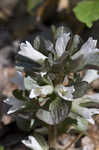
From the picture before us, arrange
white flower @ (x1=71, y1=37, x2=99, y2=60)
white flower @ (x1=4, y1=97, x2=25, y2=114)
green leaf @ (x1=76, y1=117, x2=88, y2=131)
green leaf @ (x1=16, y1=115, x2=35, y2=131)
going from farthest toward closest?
green leaf @ (x1=16, y1=115, x2=35, y2=131), green leaf @ (x1=76, y1=117, x2=88, y2=131), white flower @ (x1=4, y1=97, x2=25, y2=114), white flower @ (x1=71, y1=37, x2=99, y2=60)

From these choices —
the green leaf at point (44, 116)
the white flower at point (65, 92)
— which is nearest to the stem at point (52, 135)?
the green leaf at point (44, 116)

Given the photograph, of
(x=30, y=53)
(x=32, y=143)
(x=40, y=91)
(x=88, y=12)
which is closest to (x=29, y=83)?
(x=40, y=91)

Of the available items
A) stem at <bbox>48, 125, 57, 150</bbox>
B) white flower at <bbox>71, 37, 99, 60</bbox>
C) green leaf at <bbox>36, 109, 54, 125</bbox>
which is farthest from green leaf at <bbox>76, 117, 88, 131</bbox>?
white flower at <bbox>71, 37, 99, 60</bbox>

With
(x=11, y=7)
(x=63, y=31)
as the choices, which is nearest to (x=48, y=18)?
(x=11, y=7)

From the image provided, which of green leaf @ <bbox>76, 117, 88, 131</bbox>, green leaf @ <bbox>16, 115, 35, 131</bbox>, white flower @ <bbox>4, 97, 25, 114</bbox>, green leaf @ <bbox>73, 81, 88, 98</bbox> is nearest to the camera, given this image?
green leaf @ <bbox>73, 81, 88, 98</bbox>

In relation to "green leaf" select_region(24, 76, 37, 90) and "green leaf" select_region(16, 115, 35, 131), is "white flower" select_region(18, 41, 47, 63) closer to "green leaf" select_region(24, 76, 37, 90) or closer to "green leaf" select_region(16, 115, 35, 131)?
"green leaf" select_region(24, 76, 37, 90)

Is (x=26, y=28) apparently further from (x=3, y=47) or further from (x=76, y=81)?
(x=76, y=81)

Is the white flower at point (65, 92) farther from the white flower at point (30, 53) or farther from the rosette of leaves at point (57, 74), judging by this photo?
the white flower at point (30, 53)
